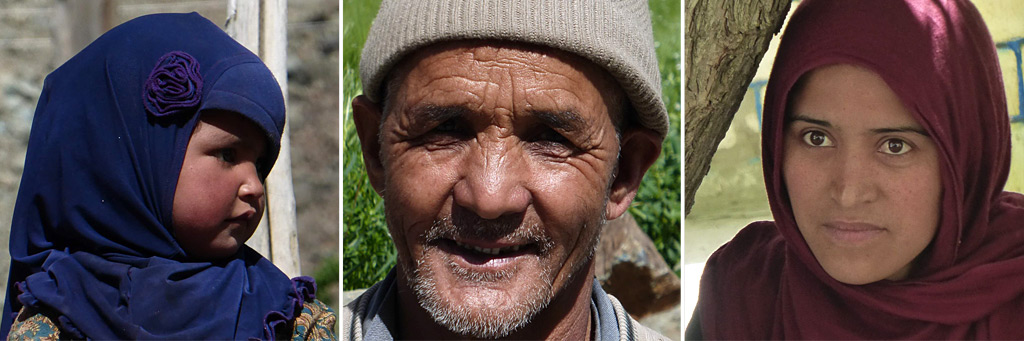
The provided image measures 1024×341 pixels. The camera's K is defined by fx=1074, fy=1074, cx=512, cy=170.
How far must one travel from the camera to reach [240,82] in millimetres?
2793

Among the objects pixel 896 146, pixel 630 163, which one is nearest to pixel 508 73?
pixel 630 163

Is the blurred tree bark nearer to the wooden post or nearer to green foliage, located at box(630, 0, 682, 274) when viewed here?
green foliage, located at box(630, 0, 682, 274)

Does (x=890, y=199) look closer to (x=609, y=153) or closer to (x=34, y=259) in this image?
(x=609, y=153)

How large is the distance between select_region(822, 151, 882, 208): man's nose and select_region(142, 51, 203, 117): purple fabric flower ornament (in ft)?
6.26

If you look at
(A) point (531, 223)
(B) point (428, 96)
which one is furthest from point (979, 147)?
(B) point (428, 96)

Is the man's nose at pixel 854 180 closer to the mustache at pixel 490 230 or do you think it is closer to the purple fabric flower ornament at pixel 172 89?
the mustache at pixel 490 230

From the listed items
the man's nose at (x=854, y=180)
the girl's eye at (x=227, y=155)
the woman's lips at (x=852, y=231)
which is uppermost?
the girl's eye at (x=227, y=155)

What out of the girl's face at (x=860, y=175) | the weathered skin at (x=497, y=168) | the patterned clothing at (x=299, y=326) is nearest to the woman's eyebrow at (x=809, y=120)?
the girl's face at (x=860, y=175)

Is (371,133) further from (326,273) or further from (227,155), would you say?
(326,273)

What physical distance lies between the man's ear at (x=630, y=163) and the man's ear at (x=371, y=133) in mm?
650

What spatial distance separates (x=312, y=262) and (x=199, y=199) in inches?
43.4

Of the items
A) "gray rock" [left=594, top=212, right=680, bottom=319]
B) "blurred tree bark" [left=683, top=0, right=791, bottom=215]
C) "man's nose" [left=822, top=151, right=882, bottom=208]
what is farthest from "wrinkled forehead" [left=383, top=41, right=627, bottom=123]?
"gray rock" [left=594, top=212, right=680, bottom=319]

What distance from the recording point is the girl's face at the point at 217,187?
2746 mm

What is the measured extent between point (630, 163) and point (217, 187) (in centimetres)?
113
